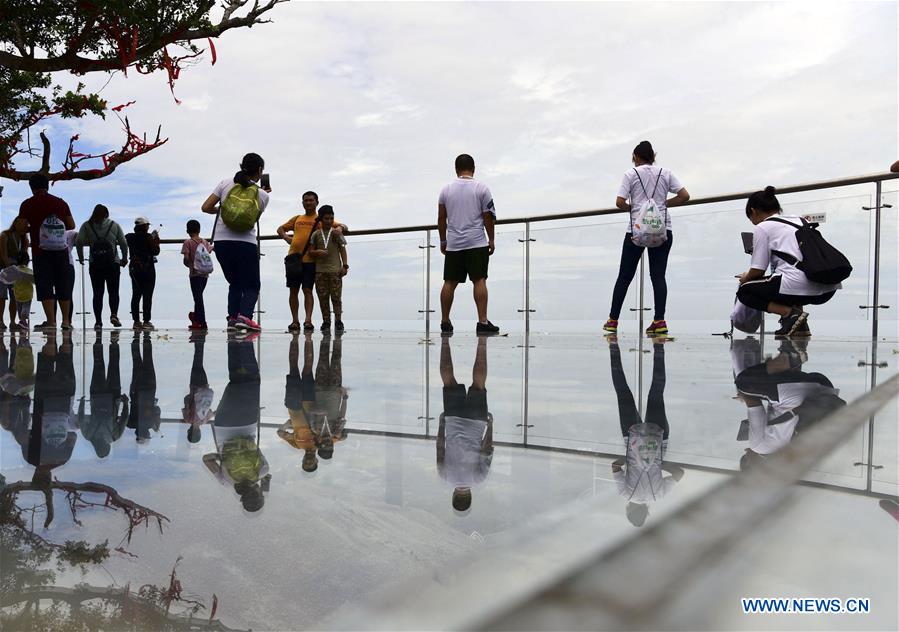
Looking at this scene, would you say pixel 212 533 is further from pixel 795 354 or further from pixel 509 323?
pixel 509 323

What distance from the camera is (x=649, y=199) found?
254 inches

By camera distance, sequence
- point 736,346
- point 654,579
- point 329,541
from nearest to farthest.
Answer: point 654,579
point 329,541
point 736,346

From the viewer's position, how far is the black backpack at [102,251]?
374 inches

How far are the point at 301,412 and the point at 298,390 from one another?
1.93 ft

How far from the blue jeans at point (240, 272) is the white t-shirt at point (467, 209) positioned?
2112 millimetres

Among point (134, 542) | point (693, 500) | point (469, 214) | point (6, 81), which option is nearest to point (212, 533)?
point (134, 542)

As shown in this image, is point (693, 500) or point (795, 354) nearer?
point (693, 500)

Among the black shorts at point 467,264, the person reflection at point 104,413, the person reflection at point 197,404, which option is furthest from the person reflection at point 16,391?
the black shorts at point 467,264

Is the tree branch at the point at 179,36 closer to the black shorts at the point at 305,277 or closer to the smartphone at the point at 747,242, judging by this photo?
the black shorts at the point at 305,277

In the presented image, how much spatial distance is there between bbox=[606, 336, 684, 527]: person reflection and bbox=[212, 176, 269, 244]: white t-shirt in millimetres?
5268

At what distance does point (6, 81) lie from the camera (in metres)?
15.6

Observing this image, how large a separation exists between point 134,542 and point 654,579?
2.70ft

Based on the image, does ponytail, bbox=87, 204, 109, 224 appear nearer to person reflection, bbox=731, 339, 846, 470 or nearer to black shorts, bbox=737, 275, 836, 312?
black shorts, bbox=737, 275, 836, 312

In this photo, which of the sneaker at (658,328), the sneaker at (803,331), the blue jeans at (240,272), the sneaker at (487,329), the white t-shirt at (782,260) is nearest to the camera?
the white t-shirt at (782,260)
